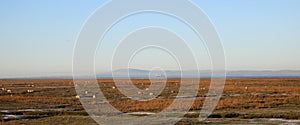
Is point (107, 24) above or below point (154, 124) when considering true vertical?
above

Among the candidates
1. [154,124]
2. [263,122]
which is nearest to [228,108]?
[263,122]

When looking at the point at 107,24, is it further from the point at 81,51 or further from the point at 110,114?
the point at 110,114

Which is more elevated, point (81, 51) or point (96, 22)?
point (96, 22)

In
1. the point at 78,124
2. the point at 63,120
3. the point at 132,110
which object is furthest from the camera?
the point at 132,110

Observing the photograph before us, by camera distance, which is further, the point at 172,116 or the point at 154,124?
the point at 172,116

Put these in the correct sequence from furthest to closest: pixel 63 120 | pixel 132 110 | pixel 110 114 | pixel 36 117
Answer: pixel 132 110
pixel 110 114
pixel 36 117
pixel 63 120

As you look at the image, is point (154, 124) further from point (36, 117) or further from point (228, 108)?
point (228, 108)

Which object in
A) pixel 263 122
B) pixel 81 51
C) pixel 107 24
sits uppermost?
pixel 107 24

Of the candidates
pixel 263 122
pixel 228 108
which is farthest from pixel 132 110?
pixel 263 122

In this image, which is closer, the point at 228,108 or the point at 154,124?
the point at 154,124
